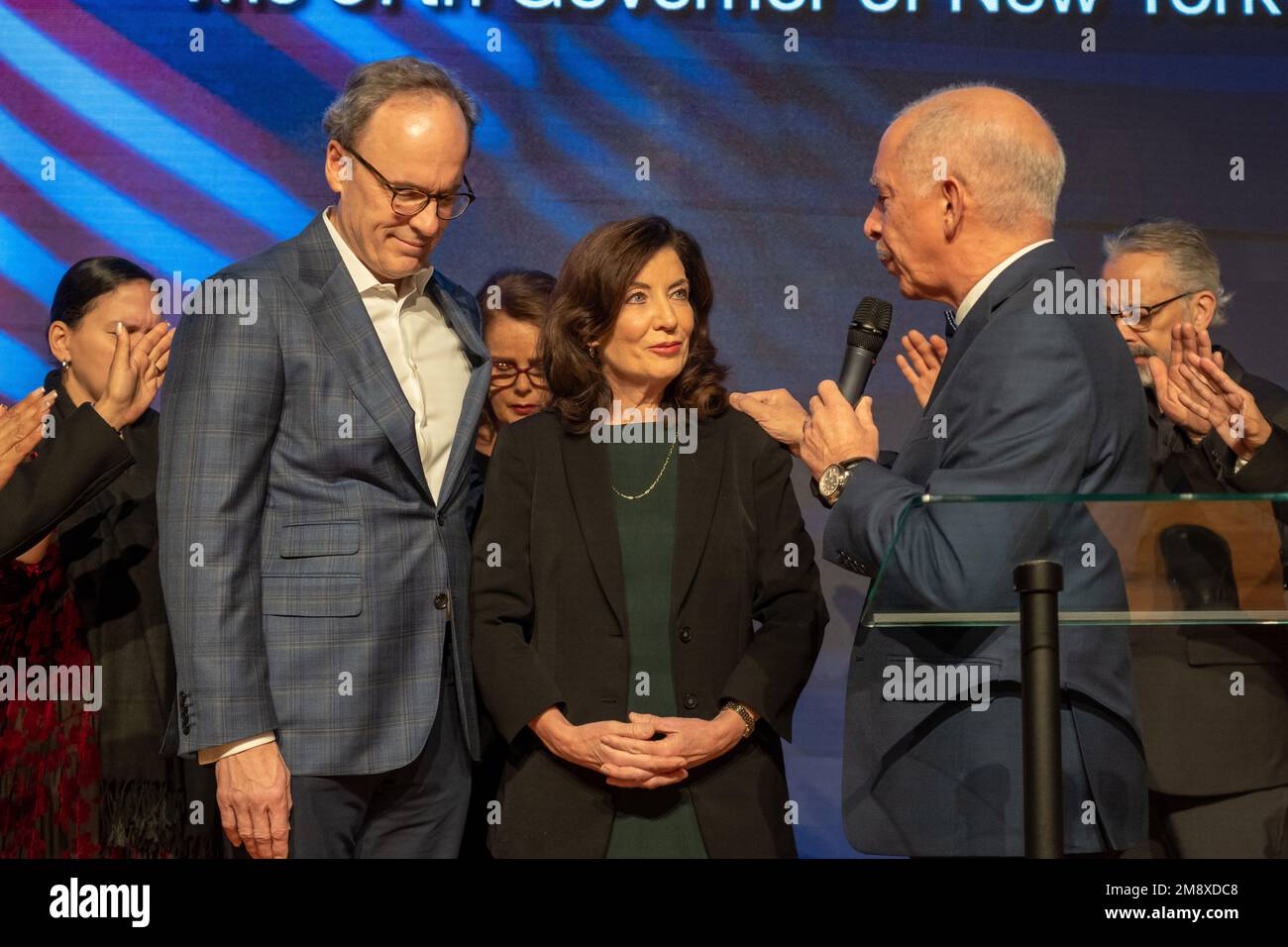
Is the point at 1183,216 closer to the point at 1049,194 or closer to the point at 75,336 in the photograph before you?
the point at 1049,194

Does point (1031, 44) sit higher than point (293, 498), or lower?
higher

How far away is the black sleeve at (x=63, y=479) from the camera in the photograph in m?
2.95

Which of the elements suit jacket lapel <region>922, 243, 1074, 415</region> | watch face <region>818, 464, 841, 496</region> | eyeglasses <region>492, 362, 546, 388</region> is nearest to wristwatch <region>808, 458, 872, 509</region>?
watch face <region>818, 464, 841, 496</region>

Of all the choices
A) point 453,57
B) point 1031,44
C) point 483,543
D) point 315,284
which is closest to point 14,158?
point 453,57

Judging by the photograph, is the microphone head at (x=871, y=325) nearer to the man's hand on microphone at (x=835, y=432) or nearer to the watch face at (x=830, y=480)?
the man's hand on microphone at (x=835, y=432)

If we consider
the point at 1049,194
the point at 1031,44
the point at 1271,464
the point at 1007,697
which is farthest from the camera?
the point at 1031,44

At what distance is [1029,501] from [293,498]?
1437mm

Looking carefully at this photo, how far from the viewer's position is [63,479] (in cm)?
294

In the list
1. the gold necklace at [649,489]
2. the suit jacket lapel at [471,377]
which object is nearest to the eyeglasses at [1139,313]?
the gold necklace at [649,489]

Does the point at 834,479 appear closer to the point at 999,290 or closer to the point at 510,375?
the point at 999,290

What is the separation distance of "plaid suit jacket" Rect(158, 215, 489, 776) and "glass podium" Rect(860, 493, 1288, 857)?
1.11 metres

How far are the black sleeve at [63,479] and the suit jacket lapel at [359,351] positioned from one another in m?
0.56

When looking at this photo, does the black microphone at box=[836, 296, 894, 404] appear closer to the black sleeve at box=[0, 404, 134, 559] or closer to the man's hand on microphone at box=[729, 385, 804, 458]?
the man's hand on microphone at box=[729, 385, 804, 458]

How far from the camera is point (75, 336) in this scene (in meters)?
3.44
